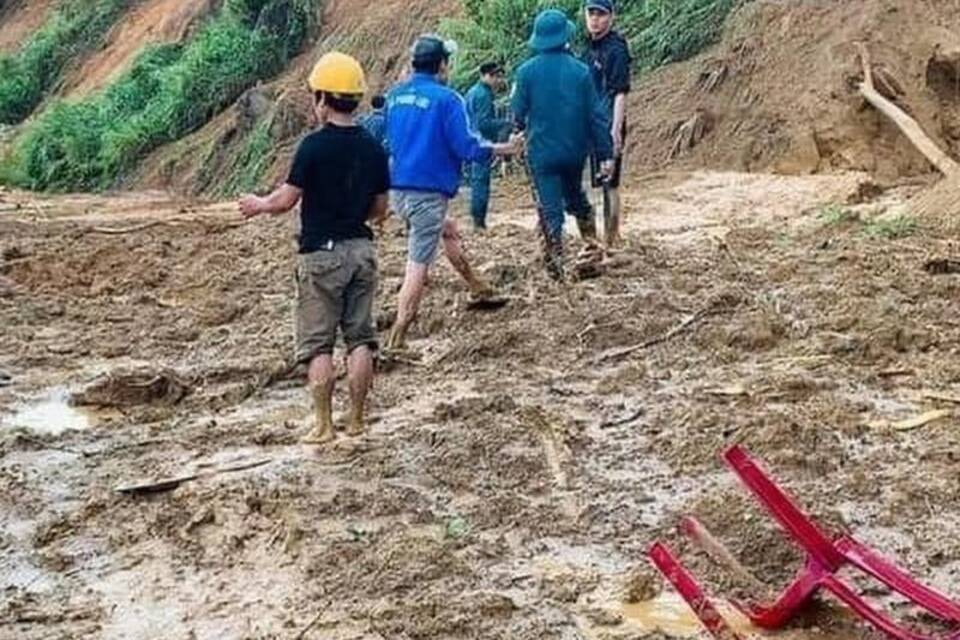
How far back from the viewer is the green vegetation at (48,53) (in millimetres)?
33312

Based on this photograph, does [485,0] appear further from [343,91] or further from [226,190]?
[343,91]

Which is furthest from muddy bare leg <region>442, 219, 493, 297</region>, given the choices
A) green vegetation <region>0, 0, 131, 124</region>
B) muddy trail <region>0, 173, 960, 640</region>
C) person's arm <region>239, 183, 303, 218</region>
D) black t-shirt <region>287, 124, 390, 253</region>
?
green vegetation <region>0, 0, 131, 124</region>

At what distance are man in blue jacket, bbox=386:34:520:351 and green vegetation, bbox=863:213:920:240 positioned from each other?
374 centimetres

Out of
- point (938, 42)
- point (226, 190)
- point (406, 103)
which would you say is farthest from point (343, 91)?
point (226, 190)

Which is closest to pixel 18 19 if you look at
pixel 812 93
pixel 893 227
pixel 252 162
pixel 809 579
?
pixel 252 162

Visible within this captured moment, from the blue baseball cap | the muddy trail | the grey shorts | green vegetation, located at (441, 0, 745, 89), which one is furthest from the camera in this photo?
green vegetation, located at (441, 0, 745, 89)

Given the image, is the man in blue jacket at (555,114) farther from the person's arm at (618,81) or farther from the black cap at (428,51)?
the black cap at (428,51)

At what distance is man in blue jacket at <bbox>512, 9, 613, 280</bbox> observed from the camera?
9.73 m

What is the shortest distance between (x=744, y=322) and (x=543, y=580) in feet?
11.9

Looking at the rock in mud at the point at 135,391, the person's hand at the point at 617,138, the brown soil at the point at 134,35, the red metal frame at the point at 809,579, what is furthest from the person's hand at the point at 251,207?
the brown soil at the point at 134,35

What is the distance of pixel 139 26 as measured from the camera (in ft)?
108

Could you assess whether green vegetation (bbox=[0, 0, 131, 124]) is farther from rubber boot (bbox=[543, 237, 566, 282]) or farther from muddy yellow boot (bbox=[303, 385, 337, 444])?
muddy yellow boot (bbox=[303, 385, 337, 444])

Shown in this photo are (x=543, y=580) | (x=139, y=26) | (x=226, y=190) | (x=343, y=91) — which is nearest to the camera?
(x=543, y=580)

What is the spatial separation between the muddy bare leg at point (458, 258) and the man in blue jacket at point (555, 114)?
628mm
